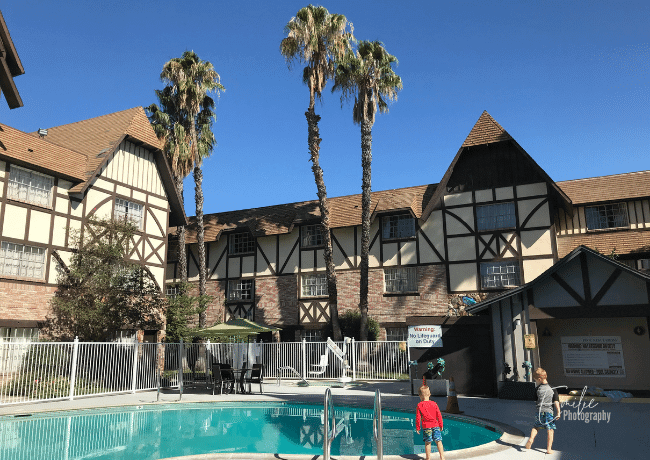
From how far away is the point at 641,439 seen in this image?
8.62 m

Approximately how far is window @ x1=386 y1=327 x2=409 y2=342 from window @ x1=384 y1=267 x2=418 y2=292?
1.86 meters

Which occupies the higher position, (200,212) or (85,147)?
(85,147)

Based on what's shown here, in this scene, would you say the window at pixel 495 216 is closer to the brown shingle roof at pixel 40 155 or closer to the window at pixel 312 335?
the window at pixel 312 335

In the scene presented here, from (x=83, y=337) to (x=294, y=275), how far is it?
39.2 feet

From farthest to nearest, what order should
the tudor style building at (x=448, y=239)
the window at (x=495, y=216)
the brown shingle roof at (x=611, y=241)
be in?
the window at (x=495, y=216), the tudor style building at (x=448, y=239), the brown shingle roof at (x=611, y=241)

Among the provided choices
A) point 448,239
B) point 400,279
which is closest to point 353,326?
point 400,279

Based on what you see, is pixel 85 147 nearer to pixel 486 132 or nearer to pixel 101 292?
pixel 101 292

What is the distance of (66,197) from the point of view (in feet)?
66.4

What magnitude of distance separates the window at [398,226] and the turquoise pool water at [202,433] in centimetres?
1340

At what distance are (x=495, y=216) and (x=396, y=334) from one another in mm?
7191

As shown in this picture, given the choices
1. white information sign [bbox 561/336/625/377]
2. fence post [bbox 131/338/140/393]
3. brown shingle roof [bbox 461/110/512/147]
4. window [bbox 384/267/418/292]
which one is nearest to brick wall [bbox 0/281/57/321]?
fence post [bbox 131/338/140/393]

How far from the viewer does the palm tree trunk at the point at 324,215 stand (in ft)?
81.6

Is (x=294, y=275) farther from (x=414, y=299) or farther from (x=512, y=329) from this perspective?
(x=512, y=329)

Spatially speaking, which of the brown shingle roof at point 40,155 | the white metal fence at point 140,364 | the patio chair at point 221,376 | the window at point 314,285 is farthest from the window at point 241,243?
the patio chair at point 221,376
